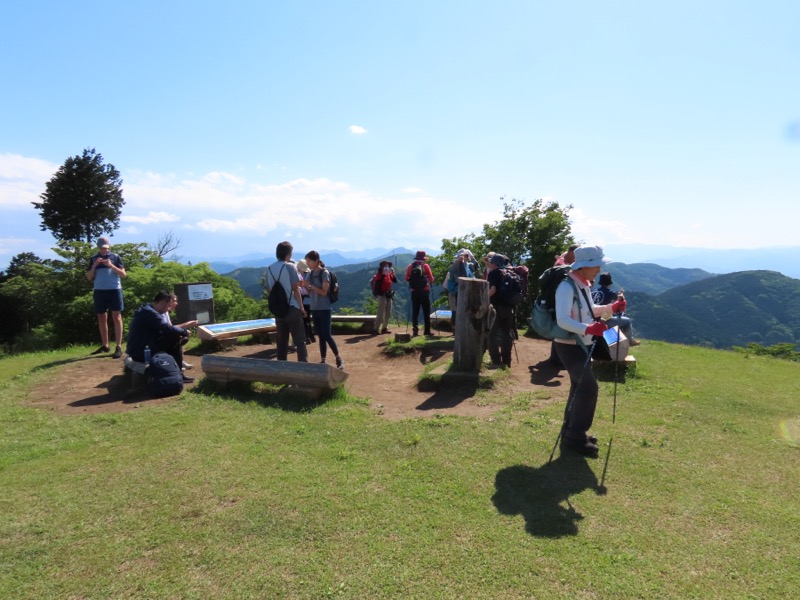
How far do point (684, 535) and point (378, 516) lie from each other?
231cm

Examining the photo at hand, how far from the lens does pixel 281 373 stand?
660cm

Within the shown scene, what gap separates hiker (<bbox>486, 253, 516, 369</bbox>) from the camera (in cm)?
794

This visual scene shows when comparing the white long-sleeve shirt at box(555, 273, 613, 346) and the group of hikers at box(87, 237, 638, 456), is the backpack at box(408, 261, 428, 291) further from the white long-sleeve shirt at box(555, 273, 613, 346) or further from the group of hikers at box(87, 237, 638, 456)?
the white long-sleeve shirt at box(555, 273, 613, 346)

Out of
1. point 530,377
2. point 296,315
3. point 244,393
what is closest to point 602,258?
point 530,377

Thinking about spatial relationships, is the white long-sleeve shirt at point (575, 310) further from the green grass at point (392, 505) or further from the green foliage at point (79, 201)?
the green foliage at point (79, 201)

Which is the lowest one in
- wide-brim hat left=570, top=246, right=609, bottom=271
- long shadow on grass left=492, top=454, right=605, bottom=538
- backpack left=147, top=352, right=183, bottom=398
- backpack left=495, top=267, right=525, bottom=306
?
long shadow on grass left=492, top=454, right=605, bottom=538

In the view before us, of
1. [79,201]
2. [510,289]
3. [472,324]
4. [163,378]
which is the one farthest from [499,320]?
[79,201]

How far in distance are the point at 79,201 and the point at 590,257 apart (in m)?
40.7

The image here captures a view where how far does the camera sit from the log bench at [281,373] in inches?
253

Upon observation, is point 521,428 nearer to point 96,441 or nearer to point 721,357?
point 96,441

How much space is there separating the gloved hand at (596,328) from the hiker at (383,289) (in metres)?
7.93

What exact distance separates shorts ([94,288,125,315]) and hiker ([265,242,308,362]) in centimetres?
390

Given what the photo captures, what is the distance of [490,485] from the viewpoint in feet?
13.5

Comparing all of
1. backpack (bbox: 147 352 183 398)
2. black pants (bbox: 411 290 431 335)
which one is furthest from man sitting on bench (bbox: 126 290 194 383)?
black pants (bbox: 411 290 431 335)
